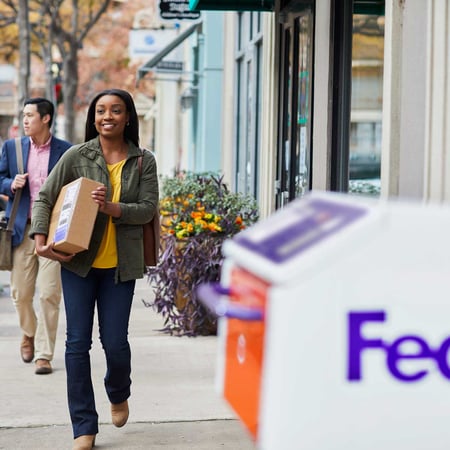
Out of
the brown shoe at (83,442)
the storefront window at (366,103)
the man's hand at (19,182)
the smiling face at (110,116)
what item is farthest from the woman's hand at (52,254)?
the man's hand at (19,182)

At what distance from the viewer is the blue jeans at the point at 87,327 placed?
5.35 m

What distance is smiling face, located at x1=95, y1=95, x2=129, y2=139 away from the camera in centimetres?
552

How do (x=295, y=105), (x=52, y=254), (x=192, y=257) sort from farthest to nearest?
(x=192, y=257) → (x=295, y=105) → (x=52, y=254)

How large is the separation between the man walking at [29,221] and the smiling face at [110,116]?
6.90 ft

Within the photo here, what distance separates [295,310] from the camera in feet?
8.37

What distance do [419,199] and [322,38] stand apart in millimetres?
2343

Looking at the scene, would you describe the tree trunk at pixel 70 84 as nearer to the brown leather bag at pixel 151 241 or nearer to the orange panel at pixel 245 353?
the brown leather bag at pixel 151 241

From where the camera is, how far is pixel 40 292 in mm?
7523

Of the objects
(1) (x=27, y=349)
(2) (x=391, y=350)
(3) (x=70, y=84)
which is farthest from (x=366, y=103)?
(3) (x=70, y=84)

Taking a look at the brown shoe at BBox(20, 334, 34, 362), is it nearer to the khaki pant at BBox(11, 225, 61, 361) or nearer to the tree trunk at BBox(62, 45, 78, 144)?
the khaki pant at BBox(11, 225, 61, 361)

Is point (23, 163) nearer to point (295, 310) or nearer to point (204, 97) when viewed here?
point (295, 310)

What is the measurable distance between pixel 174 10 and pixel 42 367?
30.1 feet

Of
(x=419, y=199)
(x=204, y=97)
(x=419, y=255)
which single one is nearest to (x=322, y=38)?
(x=419, y=199)

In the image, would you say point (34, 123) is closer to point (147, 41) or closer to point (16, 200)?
point (16, 200)
